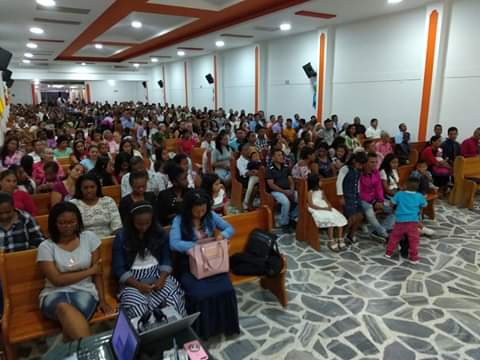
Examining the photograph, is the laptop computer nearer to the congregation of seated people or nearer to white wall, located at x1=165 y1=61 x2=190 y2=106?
the congregation of seated people

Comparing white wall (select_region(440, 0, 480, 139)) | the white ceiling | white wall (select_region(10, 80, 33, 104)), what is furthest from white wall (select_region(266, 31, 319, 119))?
white wall (select_region(10, 80, 33, 104))

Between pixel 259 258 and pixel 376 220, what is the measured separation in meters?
2.01

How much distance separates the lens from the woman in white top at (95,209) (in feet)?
10.2

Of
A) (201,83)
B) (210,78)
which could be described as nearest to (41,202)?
(210,78)

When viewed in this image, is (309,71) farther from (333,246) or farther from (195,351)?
(195,351)

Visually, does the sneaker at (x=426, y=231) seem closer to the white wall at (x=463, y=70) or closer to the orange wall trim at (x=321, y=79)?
the white wall at (x=463, y=70)

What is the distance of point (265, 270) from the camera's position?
298cm

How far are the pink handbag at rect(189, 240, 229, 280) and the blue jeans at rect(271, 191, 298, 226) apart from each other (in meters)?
2.11

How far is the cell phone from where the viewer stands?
1697 millimetres

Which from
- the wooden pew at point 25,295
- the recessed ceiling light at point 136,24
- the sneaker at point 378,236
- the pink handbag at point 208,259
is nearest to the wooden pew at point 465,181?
the sneaker at point 378,236

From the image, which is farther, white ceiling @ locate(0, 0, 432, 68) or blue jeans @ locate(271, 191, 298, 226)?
white ceiling @ locate(0, 0, 432, 68)

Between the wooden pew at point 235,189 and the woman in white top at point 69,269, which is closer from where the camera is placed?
the woman in white top at point 69,269

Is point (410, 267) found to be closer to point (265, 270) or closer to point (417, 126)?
point (265, 270)

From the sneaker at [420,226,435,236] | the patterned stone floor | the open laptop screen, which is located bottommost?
the patterned stone floor
